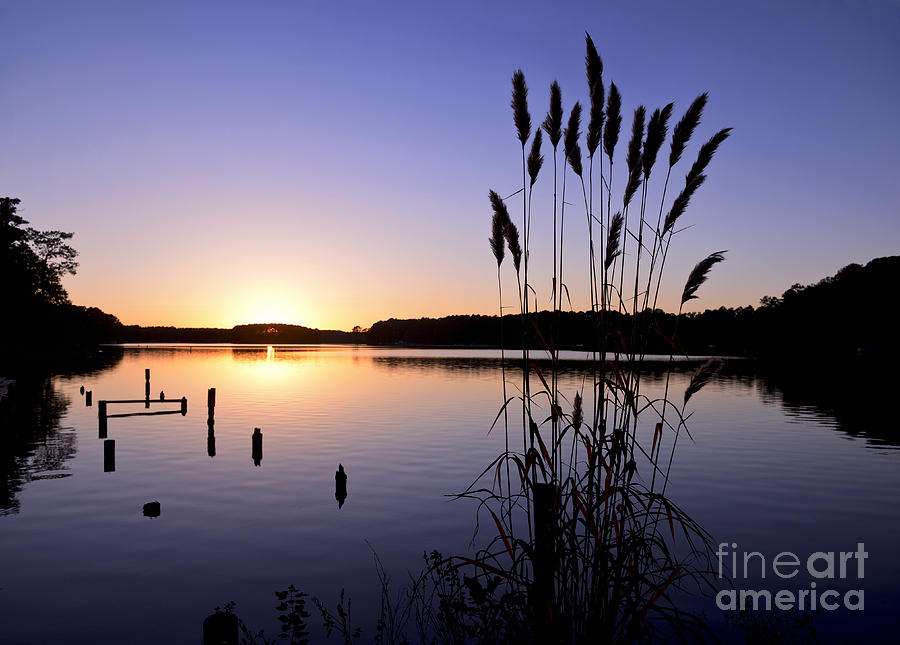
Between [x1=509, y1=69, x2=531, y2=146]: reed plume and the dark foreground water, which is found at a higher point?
[x1=509, y1=69, x2=531, y2=146]: reed plume

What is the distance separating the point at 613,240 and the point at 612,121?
3.30ft

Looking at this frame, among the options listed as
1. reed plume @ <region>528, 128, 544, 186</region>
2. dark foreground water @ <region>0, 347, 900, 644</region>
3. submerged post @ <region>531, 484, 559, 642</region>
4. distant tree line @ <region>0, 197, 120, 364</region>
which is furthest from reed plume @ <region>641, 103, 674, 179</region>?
distant tree line @ <region>0, 197, 120, 364</region>

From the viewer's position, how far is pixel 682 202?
548 cm

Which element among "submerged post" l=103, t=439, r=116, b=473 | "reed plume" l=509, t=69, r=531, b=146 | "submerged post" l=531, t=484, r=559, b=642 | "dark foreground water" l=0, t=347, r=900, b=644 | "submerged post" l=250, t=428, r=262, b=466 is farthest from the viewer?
"submerged post" l=250, t=428, r=262, b=466

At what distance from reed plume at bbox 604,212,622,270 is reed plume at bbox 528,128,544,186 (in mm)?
820

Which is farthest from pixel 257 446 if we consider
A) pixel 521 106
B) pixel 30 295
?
pixel 30 295

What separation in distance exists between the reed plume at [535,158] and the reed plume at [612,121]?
55cm

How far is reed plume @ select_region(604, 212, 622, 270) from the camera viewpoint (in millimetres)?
5836

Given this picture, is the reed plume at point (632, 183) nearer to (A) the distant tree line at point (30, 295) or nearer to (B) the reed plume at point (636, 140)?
(B) the reed plume at point (636, 140)

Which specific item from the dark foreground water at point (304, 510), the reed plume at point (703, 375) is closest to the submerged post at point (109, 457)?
the dark foreground water at point (304, 510)

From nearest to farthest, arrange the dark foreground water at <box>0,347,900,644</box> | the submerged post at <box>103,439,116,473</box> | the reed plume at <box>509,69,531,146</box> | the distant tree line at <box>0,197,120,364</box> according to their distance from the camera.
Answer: the reed plume at <box>509,69,531,146</box>, the dark foreground water at <box>0,347,900,644</box>, the submerged post at <box>103,439,116,473</box>, the distant tree line at <box>0,197,120,364</box>

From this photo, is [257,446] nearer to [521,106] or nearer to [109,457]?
[109,457]

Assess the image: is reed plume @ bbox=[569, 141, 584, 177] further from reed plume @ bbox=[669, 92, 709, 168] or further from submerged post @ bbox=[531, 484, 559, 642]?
submerged post @ bbox=[531, 484, 559, 642]

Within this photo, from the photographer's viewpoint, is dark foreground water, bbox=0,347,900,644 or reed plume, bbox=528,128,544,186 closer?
reed plume, bbox=528,128,544,186
